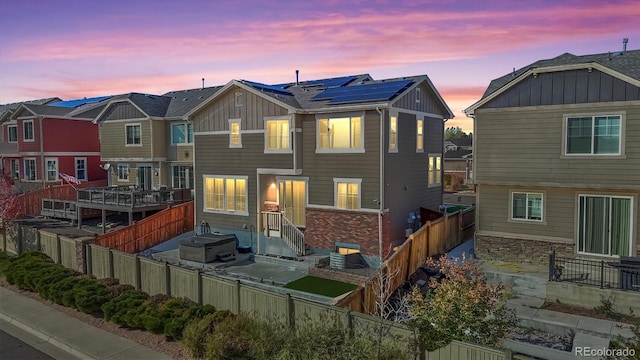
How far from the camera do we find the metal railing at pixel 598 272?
13977 mm

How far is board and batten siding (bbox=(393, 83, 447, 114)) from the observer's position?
21.8 m

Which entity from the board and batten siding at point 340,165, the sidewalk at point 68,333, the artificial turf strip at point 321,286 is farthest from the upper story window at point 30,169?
the artificial turf strip at point 321,286

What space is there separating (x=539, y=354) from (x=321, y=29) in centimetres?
1787

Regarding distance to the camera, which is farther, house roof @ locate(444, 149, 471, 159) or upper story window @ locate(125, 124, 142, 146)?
house roof @ locate(444, 149, 471, 159)

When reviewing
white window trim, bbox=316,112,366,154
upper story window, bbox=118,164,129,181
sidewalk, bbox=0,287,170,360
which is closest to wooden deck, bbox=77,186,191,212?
upper story window, bbox=118,164,129,181

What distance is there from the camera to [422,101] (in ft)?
78.5

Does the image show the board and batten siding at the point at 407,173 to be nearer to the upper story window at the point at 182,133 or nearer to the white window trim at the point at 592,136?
the white window trim at the point at 592,136

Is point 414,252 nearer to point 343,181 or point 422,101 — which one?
point 343,181

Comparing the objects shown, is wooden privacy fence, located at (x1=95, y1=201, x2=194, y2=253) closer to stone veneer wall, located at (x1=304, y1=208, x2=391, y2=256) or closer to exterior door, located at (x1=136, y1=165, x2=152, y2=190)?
exterior door, located at (x1=136, y1=165, x2=152, y2=190)

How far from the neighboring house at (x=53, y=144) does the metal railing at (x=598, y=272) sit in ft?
125

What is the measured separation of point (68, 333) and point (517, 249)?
16544 millimetres

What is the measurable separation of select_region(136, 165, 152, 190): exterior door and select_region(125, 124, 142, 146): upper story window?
188 cm

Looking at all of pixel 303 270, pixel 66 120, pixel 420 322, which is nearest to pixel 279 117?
pixel 303 270

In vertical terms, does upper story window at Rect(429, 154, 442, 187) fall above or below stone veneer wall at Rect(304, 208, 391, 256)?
above
